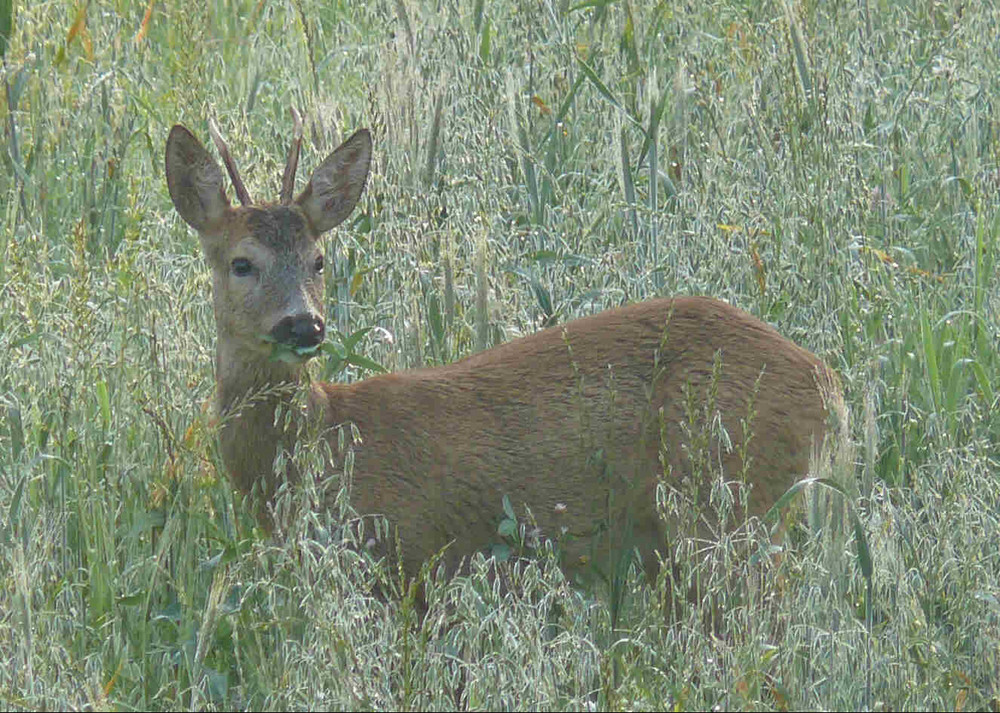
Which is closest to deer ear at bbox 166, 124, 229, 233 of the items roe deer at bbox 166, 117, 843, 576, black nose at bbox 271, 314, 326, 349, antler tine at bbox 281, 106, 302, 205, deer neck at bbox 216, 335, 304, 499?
roe deer at bbox 166, 117, 843, 576

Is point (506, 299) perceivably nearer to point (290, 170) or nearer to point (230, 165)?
point (290, 170)

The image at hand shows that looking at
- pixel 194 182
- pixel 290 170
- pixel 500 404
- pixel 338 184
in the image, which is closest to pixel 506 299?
pixel 500 404

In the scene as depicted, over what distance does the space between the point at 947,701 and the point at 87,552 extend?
2027 millimetres

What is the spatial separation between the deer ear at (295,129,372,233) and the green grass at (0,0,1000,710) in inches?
9.6

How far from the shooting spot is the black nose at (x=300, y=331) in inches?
164

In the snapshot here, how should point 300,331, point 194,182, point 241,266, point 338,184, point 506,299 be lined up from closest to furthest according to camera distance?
point 300,331 → point 241,266 → point 194,182 → point 338,184 → point 506,299

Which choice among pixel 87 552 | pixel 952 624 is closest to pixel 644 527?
pixel 952 624

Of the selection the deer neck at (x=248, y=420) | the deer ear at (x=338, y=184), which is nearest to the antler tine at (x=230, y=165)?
the deer ear at (x=338, y=184)

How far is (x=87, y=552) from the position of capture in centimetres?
408

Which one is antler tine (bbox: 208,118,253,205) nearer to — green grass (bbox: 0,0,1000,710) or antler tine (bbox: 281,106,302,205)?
antler tine (bbox: 281,106,302,205)

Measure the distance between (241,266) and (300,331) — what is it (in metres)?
0.38

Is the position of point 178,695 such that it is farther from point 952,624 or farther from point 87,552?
point 952,624

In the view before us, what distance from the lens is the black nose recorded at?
164 inches

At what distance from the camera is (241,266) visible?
4465 millimetres
